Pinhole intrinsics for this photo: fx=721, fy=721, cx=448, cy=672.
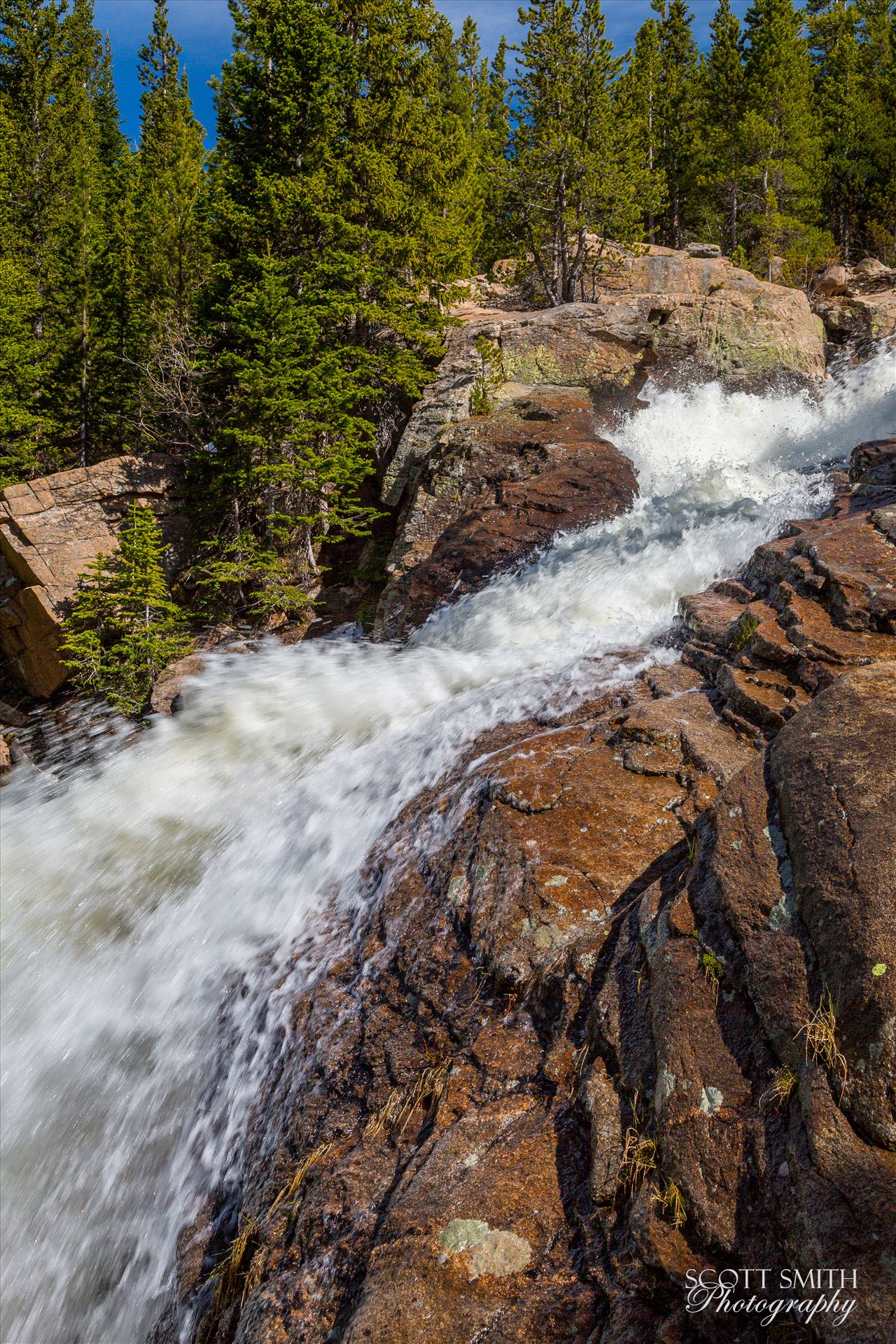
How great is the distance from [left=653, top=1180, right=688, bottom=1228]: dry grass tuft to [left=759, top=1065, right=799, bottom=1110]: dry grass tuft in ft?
1.55

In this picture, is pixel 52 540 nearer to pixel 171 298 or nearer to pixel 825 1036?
pixel 171 298

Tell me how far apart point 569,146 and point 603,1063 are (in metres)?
25.7

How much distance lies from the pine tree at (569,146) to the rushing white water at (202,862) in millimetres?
15142

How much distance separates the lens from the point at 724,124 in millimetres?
31594

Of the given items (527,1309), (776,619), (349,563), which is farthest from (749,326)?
(527,1309)

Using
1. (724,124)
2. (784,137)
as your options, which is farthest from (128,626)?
(724,124)

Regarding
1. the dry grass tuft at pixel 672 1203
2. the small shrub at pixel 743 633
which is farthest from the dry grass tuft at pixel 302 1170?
the small shrub at pixel 743 633

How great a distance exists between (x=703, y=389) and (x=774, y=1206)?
1831 centimetres

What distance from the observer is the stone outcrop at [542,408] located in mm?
12766

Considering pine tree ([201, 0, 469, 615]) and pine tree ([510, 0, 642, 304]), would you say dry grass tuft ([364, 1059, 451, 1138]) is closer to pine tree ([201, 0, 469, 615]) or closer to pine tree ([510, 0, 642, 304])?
pine tree ([201, 0, 469, 615])

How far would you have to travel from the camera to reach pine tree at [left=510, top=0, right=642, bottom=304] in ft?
70.3

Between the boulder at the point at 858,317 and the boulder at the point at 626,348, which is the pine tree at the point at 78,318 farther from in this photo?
the boulder at the point at 858,317

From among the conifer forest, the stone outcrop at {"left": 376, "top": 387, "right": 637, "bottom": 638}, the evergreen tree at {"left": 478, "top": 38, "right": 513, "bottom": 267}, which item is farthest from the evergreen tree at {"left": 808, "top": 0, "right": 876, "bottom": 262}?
the stone outcrop at {"left": 376, "top": 387, "right": 637, "bottom": 638}

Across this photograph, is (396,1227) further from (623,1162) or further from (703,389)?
(703,389)
